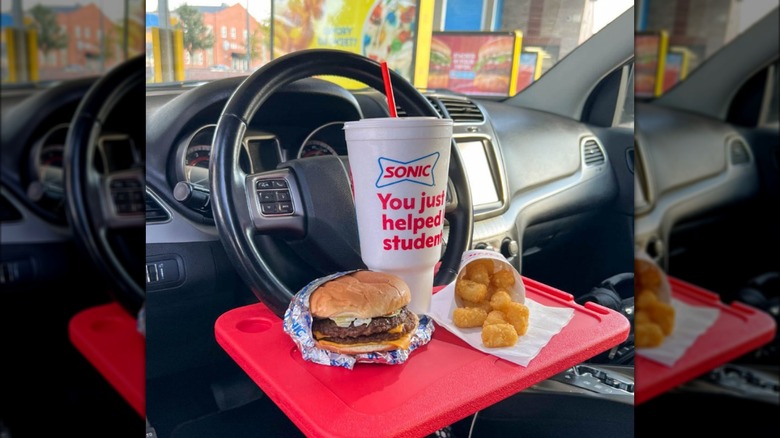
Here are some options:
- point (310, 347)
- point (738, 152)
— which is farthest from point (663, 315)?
point (310, 347)

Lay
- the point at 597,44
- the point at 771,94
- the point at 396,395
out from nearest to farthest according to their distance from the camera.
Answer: the point at 771,94 < the point at 396,395 < the point at 597,44

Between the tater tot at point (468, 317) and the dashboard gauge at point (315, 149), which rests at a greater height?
the dashboard gauge at point (315, 149)

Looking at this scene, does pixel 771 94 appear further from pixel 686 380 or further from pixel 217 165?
pixel 217 165

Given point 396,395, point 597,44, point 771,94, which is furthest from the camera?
point 597,44

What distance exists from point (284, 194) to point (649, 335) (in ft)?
1.69

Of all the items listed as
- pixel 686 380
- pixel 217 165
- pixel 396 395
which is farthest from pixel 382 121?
pixel 686 380

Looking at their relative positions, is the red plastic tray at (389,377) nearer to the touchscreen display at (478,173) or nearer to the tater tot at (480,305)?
the tater tot at (480,305)

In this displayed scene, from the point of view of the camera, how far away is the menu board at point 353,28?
0.84 m

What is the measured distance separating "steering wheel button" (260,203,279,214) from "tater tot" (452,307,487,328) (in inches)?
12.0

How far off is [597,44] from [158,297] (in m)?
0.82

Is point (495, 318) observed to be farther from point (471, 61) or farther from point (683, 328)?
point (471, 61)

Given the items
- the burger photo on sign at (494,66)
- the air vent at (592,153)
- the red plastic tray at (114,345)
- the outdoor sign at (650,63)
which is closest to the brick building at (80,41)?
the red plastic tray at (114,345)

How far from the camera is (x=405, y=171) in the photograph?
75 cm

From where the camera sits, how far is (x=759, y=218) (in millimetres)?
567
